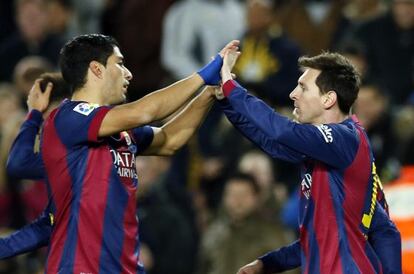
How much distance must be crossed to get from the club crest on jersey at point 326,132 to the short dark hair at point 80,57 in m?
1.28

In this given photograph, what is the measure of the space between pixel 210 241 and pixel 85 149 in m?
4.01

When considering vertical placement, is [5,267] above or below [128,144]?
below

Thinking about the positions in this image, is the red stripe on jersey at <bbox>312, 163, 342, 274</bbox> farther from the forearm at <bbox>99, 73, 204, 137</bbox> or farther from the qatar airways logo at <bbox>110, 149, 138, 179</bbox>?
the qatar airways logo at <bbox>110, 149, 138, 179</bbox>

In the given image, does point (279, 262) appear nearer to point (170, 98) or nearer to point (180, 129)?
point (180, 129)

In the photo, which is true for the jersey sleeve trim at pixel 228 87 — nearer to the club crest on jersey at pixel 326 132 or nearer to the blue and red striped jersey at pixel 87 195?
the club crest on jersey at pixel 326 132

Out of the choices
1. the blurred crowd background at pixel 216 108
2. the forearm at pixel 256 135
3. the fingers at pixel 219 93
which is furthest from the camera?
the blurred crowd background at pixel 216 108

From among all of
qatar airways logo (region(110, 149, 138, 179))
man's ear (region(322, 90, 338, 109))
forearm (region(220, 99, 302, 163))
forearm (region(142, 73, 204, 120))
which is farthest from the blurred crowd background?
qatar airways logo (region(110, 149, 138, 179))

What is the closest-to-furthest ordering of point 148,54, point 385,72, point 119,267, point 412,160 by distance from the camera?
point 119,267
point 412,160
point 385,72
point 148,54

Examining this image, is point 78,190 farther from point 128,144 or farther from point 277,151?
point 277,151

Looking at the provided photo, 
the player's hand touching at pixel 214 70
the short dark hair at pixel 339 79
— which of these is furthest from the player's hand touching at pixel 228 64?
the short dark hair at pixel 339 79

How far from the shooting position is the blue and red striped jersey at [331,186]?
712 cm

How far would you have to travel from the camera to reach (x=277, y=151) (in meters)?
7.72

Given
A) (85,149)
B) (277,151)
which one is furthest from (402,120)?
(85,149)

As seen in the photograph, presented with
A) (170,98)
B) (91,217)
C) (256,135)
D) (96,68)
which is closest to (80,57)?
(96,68)
